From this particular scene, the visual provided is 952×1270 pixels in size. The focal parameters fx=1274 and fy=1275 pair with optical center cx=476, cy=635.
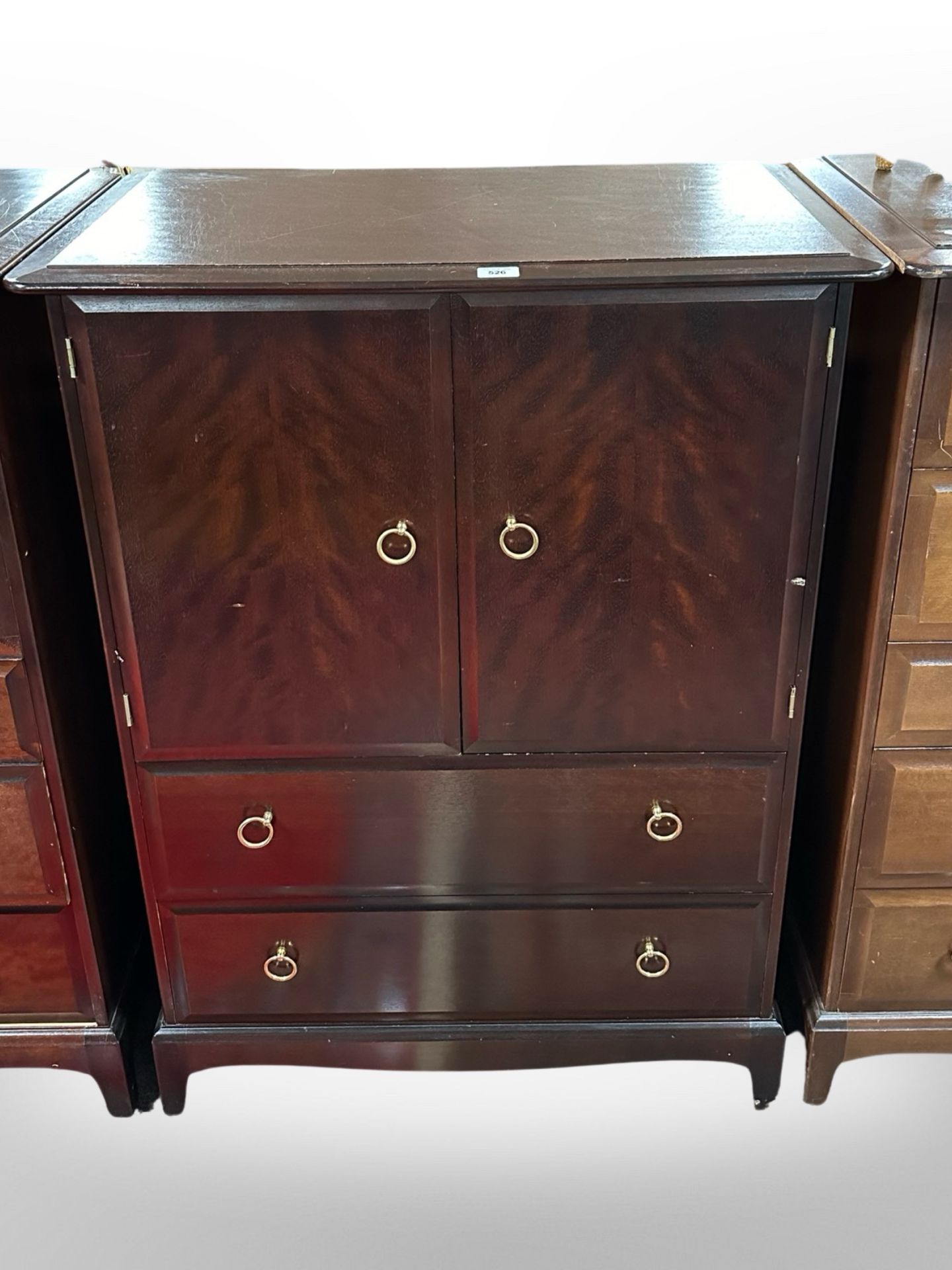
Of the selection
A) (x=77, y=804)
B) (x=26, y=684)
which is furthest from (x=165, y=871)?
(x=26, y=684)

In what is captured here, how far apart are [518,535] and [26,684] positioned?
55cm

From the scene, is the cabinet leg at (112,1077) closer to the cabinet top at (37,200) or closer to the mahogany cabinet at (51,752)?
the mahogany cabinet at (51,752)

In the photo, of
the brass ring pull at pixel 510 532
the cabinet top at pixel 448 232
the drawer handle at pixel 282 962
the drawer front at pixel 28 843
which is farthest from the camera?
the drawer handle at pixel 282 962

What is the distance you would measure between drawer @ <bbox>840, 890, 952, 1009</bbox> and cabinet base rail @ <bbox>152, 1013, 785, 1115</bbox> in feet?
0.40

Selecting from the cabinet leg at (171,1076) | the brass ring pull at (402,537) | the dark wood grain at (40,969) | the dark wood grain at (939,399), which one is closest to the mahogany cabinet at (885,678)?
the dark wood grain at (939,399)

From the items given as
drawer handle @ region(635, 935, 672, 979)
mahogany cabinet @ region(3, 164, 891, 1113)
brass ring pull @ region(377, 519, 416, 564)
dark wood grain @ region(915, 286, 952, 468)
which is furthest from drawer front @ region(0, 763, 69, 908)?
dark wood grain @ region(915, 286, 952, 468)

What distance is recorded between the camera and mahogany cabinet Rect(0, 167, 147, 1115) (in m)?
1.31

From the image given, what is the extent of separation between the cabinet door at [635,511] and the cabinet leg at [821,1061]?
1.40ft

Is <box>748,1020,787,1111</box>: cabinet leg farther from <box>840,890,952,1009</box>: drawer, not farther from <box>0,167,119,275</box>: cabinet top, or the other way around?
<box>0,167,119,275</box>: cabinet top

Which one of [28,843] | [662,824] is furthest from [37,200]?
[662,824]

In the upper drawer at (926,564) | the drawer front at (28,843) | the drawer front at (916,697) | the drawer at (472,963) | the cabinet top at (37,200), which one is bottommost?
the drawer at (472,963)

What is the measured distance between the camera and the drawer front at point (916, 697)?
1.37m

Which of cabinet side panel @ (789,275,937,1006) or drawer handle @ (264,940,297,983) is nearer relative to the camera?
cabinet side panel @ (789,275,937,1006)

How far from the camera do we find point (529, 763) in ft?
4.66
